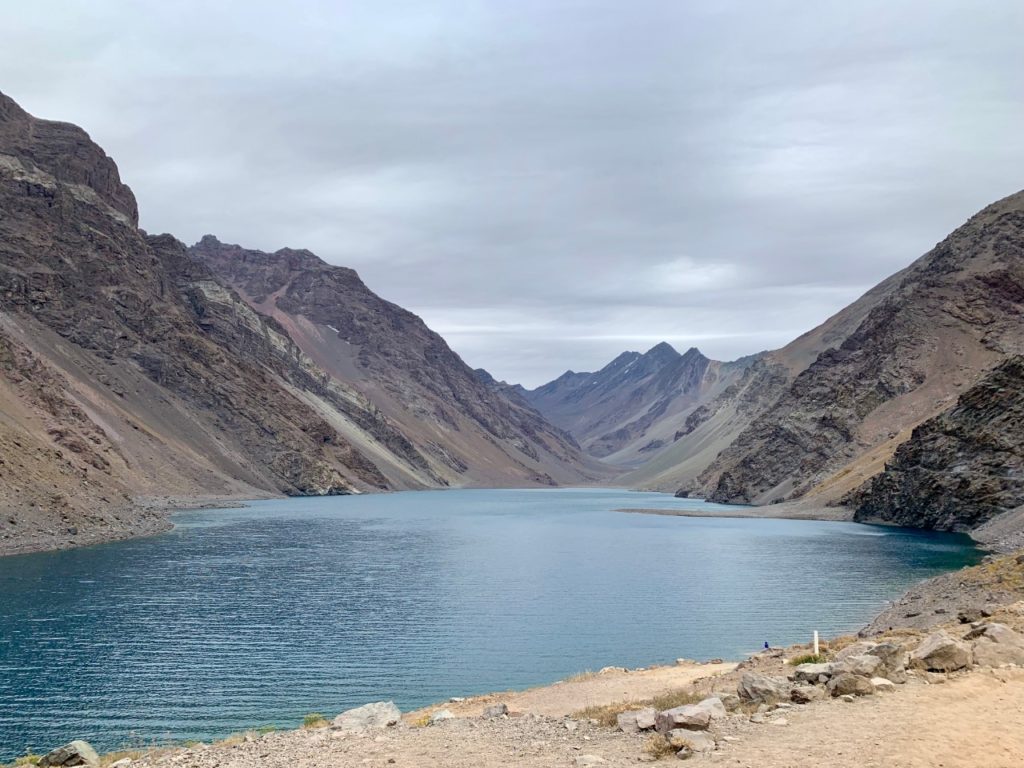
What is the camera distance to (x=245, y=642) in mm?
38031

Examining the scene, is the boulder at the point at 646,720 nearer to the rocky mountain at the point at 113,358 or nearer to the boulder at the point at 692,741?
the boulder at the point at 692,741

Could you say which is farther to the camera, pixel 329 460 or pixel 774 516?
pixel 329 460

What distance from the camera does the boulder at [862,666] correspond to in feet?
60.5

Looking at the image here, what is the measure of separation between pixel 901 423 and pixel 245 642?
402 feet

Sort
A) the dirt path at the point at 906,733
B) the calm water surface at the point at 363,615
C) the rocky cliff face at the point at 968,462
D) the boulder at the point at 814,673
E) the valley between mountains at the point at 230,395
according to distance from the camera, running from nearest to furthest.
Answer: the dirt path at the point at 906,733 → the boulder at the point at 814,673 → the calm water surface at the point at 363,615 → the rocky cliff face at the point at 968,462 → the valley between mountains at the point at 230,395

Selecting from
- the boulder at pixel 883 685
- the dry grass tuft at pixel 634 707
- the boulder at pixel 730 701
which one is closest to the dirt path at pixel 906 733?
the boulder at pixel 883 685

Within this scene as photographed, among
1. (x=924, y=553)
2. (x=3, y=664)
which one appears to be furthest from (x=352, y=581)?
(x=924, y=553)

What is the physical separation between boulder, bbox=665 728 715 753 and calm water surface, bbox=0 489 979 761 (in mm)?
14425

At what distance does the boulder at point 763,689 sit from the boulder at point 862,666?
119 cm

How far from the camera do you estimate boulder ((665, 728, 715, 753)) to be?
1509 centimetres

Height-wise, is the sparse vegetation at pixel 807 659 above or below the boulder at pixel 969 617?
below

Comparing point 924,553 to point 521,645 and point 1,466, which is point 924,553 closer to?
point 521,645

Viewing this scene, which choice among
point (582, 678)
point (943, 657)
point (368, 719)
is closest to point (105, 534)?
point (582, 678)

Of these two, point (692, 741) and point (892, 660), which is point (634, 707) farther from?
point (892, 660)
